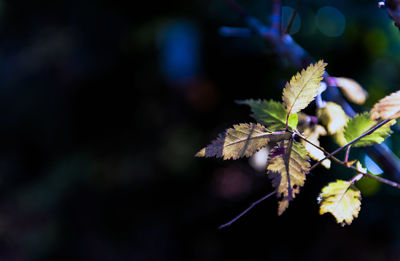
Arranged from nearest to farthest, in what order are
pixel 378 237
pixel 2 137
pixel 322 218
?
pixel 378 237, pixel 322 218, pixel 2 137

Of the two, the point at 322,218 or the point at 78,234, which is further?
the point at 78,234

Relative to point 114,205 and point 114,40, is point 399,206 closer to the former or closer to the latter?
point 114,205

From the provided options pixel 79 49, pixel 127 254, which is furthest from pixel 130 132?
pixel 127 254

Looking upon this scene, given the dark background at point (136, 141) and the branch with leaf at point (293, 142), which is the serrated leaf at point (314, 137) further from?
the dark background at point (136, 141)

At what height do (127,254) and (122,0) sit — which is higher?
(122,0)

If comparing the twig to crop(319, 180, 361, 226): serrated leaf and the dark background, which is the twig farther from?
the dark background

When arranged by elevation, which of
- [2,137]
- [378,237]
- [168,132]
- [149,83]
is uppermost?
[149,83]

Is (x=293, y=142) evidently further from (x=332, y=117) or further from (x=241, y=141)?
(x=332, y=117)
